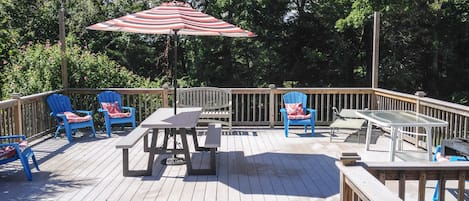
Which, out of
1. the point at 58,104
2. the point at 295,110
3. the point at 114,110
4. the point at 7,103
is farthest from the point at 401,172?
the point at 58,104

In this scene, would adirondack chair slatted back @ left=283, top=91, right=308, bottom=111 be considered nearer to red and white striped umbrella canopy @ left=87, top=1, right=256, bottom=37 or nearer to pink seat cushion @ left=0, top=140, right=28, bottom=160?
red and white striped umbrella canopy @ left=87, top=1, right=256, bottom=37

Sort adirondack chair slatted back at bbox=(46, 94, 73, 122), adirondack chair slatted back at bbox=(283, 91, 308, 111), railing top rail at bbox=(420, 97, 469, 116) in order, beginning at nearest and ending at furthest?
railing top rail at bbox=(420, 97, 469, 116) < adirondack chair slatted back at bbox=(46, 94, 73, 122) < adirondack chair slatted back at bbox=(283, 91, 308, 111)

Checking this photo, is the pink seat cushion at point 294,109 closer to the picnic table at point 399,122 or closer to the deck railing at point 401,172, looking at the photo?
the picnic table at point 399,122

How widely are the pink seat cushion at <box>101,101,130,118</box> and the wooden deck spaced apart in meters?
0.53

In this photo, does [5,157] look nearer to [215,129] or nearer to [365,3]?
[215,129]

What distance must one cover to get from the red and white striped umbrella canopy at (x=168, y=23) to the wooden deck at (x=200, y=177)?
162 cm

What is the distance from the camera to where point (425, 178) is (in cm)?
245

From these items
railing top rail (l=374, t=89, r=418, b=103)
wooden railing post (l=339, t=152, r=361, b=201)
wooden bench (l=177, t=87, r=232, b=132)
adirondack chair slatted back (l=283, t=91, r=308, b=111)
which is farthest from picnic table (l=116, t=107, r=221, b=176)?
railing top rail (l=374, t=89, r=418, b=103)

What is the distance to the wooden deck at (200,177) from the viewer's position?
4012mm

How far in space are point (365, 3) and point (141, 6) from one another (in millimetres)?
8189

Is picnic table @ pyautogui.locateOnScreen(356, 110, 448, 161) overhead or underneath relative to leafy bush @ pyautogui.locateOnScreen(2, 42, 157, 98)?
underneath

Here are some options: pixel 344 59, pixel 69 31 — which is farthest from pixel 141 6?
pixel 344 59

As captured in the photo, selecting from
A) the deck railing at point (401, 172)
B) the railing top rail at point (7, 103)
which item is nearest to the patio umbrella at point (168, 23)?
the railing top rail at point (7, 103)

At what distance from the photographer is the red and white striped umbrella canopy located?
14.8 feet
